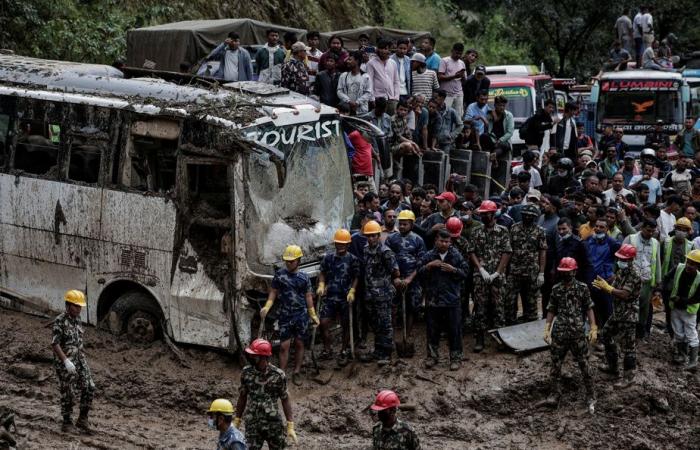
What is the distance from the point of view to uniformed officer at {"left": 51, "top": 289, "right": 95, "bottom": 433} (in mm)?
11586

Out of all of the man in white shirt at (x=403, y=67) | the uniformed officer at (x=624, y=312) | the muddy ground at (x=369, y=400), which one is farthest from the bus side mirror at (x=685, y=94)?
the uniformed officer at (x=624, y=312)

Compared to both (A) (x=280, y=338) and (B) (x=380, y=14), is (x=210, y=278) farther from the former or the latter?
(B) (x=380, y=14)

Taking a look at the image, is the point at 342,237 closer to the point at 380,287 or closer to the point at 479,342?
the point at 380,287

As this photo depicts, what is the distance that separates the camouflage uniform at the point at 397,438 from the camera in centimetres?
973

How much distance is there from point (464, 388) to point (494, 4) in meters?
30.2

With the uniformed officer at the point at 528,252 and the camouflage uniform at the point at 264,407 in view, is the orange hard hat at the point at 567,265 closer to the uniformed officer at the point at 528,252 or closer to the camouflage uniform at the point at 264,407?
the uniformed officer at the point at 528,252

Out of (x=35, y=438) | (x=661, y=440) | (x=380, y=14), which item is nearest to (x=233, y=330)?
(x=35, y=438)

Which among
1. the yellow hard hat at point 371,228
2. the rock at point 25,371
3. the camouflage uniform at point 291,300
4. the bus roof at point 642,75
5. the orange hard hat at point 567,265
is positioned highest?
the bus roof at point 642,75

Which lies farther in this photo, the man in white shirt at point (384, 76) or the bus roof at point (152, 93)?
the man in white shirt at point (384, 76)

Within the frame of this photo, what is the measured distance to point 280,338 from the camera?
12.9 m

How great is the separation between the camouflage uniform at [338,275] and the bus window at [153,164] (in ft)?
6.69

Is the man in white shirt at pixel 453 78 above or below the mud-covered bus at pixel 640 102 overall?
above

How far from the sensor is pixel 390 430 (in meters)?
9.77

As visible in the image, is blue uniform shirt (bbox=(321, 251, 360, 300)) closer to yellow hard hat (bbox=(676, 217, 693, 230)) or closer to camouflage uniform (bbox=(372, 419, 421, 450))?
camouflage uniform (bbox=(372, 419, 421, 450))
